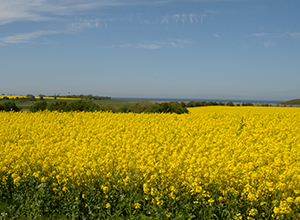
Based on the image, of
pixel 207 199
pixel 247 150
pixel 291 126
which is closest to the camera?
pixel 207 199

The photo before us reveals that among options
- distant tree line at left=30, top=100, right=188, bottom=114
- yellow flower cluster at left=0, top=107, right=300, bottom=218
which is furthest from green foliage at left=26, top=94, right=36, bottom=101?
yellow flower cluster at left=0, top=107, right=300, bottom=218

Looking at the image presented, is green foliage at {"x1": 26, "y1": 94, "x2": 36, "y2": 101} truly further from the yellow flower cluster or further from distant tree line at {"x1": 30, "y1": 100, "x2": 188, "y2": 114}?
the yellow flower cluster

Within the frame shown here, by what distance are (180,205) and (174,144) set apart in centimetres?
311

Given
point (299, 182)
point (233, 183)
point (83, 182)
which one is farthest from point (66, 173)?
point (299, 182)

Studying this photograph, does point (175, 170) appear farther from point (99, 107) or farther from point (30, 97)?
point (30, 97)

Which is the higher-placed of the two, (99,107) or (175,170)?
(99,107)

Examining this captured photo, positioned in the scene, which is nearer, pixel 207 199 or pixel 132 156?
pixel 207 199

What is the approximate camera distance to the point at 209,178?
584cm

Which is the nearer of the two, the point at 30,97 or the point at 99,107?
the point at 99,107

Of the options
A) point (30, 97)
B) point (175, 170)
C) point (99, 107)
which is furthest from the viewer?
point (30, 97)

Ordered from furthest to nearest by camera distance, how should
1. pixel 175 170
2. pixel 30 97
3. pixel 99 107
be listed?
pixel 30 97, pixel 99 107, pixel 175 170

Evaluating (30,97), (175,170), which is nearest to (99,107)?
(175,170)

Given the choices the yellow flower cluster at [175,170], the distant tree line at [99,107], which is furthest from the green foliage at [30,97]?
the yellow flower cluster at [175,170]

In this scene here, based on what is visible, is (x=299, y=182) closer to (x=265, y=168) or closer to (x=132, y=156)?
(x=265, y=168)
